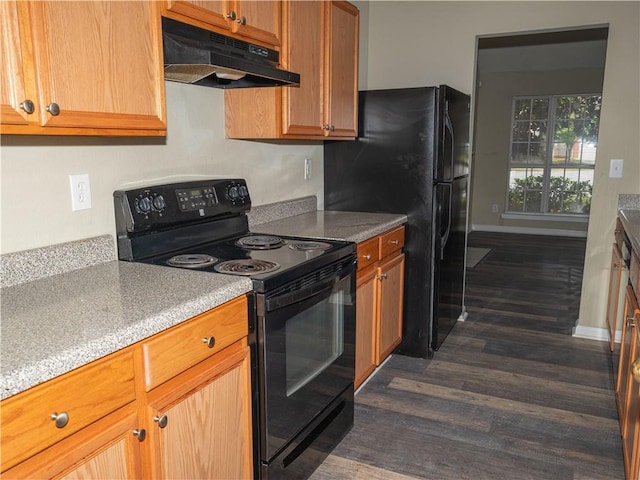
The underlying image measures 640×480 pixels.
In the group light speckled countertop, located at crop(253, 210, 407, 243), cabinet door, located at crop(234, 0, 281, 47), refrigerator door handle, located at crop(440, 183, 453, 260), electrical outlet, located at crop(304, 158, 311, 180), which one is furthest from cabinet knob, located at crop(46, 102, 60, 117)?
refrigerator door handle, located at crop(440, 183, 453, 260)

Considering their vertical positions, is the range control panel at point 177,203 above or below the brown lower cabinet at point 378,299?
above

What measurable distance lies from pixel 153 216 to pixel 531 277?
13.8 ft

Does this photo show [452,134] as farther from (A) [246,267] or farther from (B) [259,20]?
(A) [246,267]

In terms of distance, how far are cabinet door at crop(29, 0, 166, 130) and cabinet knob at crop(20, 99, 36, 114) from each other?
2cm

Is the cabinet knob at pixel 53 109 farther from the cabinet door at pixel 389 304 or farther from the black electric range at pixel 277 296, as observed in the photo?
the cabinet door at pixel 389 304

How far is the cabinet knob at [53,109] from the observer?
1.28m

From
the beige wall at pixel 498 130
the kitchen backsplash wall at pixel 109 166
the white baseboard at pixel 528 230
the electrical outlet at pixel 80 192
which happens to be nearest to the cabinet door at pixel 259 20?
the kitchen backsplash wall at pixel 109 166

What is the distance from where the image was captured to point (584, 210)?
747 cm

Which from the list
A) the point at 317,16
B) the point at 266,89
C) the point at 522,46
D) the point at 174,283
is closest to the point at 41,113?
the point at 174,283

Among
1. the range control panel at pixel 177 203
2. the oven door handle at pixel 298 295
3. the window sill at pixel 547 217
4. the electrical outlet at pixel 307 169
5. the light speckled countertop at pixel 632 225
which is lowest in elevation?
the window sill at pixel 547 217

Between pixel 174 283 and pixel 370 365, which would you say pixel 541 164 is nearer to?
pixel 370 365

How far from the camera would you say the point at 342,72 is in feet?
9.10

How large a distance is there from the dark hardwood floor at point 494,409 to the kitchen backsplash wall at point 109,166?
1270 millimetres

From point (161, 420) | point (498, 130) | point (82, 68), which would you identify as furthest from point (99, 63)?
point (498, 130)
